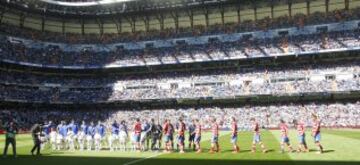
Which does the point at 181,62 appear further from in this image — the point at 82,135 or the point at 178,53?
the point at 82,135

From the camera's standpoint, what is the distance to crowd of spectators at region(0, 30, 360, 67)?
64438 millimetres

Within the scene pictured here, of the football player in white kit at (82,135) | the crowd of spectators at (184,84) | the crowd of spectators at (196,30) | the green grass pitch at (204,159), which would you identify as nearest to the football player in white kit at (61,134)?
the football player in white kit at (82,135)

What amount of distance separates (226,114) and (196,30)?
64.7ft

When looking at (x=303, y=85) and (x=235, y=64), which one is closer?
(x=303, y=85)

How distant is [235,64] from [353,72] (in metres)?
19.5

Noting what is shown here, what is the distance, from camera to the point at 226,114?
210 feet

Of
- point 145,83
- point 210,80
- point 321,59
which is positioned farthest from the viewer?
point 145,83

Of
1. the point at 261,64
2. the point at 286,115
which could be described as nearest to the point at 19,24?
the point at 261,64

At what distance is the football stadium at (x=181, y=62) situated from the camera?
6147cm

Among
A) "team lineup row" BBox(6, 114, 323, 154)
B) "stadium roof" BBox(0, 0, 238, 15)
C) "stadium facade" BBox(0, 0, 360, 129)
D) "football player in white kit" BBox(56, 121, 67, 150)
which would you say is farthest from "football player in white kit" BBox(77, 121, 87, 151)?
"stadium roof" BBox(0, 0, 238, 15)

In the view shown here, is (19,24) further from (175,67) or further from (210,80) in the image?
(210,80)

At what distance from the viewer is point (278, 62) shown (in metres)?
67.1

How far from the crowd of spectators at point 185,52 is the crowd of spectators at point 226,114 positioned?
30.6 feet

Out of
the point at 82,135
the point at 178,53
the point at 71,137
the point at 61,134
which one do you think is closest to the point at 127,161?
the point at 82,135
